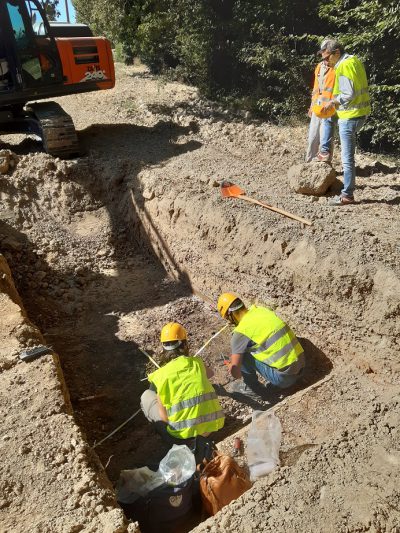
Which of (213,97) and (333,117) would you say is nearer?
(333,117)

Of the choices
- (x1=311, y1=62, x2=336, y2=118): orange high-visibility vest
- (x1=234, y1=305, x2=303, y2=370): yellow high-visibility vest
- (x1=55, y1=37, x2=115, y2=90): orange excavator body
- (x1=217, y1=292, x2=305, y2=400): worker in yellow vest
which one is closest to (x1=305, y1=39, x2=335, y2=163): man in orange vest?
(x1=311, y1=62, x2=336, y2=118): orange high-visibility vest

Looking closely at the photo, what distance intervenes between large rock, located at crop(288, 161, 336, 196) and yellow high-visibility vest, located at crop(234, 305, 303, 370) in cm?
271

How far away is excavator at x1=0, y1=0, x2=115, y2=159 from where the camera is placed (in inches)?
337

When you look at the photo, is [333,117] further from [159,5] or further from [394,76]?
[159,5]

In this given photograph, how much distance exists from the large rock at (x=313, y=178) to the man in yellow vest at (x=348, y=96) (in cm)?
40

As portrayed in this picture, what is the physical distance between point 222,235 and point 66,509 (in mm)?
4094

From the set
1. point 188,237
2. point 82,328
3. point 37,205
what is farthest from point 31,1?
point 82,328

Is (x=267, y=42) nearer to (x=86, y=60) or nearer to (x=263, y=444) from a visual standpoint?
(x=86, y=60)

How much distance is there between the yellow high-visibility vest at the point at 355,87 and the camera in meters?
5.94

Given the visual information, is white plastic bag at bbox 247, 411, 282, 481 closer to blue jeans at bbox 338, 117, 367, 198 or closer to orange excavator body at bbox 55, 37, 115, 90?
blue jeans at bbox 338, 117, 367, 198

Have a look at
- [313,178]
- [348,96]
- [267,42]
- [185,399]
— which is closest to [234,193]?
[313,178]

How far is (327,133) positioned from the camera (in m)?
7.18

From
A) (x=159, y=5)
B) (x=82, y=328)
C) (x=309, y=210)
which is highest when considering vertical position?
(x=159, y=5)

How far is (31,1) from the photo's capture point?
866 centimetres
